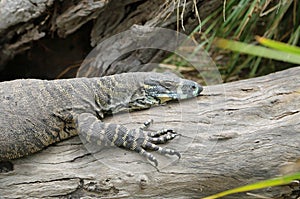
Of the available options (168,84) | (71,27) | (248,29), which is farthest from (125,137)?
(248,29)

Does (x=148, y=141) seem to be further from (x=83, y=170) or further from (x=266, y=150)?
(x=266, y=150)

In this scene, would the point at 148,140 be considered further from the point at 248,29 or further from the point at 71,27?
the point at 248,29

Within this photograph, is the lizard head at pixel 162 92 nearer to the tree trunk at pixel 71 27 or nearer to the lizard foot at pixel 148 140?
the lizard foot at pixel 148 140

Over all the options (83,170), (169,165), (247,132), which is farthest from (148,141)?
(247,132)

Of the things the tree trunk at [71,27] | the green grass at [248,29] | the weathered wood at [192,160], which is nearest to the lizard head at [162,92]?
the weathered wood at [192,160]

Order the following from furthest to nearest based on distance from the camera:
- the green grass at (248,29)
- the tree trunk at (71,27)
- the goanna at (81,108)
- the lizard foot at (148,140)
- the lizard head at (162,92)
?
the green grass at (248,29) < the tree trunk at (71,27) < the lizard head at (162,92) < the goanna at (81,108) < the lizard foot at (148,140)

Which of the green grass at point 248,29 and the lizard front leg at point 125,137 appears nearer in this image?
the lizard front leg at point 125,137
